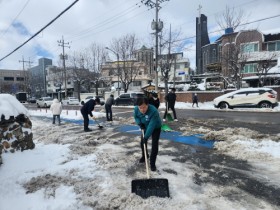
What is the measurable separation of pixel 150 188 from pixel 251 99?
17.1 metres

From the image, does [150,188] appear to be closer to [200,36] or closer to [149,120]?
[149,120]

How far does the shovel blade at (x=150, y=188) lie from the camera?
4.07m

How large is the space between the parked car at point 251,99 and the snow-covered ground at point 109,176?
11.7m

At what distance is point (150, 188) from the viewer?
4129 mm

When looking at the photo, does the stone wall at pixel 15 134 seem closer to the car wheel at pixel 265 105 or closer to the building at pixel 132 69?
the car wheel at pixel 265 105

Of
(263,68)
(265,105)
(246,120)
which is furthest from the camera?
(263,68)

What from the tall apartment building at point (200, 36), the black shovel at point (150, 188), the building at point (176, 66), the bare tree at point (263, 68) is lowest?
the black shovel at point (150, 188)

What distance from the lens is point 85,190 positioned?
443cm

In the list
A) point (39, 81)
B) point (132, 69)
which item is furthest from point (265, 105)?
point (39, 81)

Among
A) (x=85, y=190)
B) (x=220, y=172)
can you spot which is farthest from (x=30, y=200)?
(x=220, y=172)

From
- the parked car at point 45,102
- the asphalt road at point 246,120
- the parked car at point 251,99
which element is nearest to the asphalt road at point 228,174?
the asphalt road at point 246,120

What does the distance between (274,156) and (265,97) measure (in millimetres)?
14037

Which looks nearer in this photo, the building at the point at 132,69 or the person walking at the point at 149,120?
the person walking at the point at 149,120

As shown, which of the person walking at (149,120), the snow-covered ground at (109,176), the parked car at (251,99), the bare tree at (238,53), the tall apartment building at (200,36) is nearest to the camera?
the snow-covered ground at (109,176)
